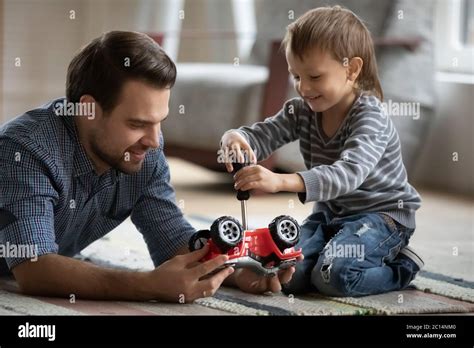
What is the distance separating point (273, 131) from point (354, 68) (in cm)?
21

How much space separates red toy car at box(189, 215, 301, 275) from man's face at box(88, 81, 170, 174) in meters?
0.20

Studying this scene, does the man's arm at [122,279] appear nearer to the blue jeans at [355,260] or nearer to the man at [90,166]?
the man at [90,166]

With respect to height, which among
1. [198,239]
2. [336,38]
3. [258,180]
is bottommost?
[198,239]

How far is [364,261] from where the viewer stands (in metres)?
1.79

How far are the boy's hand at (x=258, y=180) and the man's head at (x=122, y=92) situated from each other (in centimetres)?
18

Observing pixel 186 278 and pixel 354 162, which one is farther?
pixel 354 162

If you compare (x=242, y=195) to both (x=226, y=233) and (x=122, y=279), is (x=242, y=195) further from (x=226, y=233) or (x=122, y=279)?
(x=122, y=279)

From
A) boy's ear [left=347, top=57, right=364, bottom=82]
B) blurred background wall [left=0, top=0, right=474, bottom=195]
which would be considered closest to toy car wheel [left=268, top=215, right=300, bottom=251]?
boy's ear [left=347, top=57, right=364, bottom=82]

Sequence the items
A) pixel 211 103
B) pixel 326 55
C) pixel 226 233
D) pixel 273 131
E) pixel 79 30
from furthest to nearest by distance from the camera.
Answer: pixel 79 30
pixel 211 103
pixel 273 131
pixel 326 55
pixel 226 233

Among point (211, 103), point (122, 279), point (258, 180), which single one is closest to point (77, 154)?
point (122, 279)

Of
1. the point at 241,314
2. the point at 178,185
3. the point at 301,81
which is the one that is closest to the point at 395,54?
the point at 178,185
